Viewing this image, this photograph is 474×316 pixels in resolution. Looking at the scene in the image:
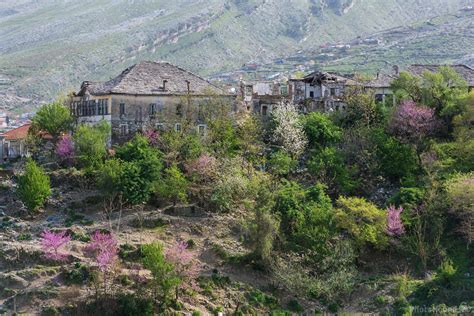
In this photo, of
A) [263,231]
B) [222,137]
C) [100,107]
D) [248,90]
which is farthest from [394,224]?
[248,90]

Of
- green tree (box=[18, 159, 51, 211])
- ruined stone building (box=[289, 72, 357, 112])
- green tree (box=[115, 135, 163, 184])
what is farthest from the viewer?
ruined stone building (box=[289, 72, 357, 112])

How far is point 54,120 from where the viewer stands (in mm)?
73000

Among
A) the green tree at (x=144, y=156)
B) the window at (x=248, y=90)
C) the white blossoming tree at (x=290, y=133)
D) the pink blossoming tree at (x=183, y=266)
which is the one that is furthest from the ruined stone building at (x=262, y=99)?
the pink blossoming tree at (x=183, y=266)

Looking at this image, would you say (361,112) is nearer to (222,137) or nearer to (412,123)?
(412,123)

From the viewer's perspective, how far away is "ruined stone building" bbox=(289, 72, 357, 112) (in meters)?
83.9

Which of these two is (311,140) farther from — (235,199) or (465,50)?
(465,50)

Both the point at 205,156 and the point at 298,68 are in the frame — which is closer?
the point at 205,156

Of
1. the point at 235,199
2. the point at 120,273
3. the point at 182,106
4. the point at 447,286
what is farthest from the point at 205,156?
the point at 447,286

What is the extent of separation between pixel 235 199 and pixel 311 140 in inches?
521

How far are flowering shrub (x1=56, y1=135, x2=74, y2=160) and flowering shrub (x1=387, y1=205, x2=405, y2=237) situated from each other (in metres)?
29.4

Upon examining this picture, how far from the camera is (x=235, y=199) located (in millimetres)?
63219

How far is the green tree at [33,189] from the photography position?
194ft

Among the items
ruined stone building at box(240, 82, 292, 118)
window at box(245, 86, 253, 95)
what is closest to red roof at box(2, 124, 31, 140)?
ruined stone building at box(240, 82, 292, 118)

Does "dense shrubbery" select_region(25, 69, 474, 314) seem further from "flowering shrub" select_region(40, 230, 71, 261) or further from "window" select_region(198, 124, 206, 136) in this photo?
"flowering shrub" select_region(40, 230, 71, 261)
